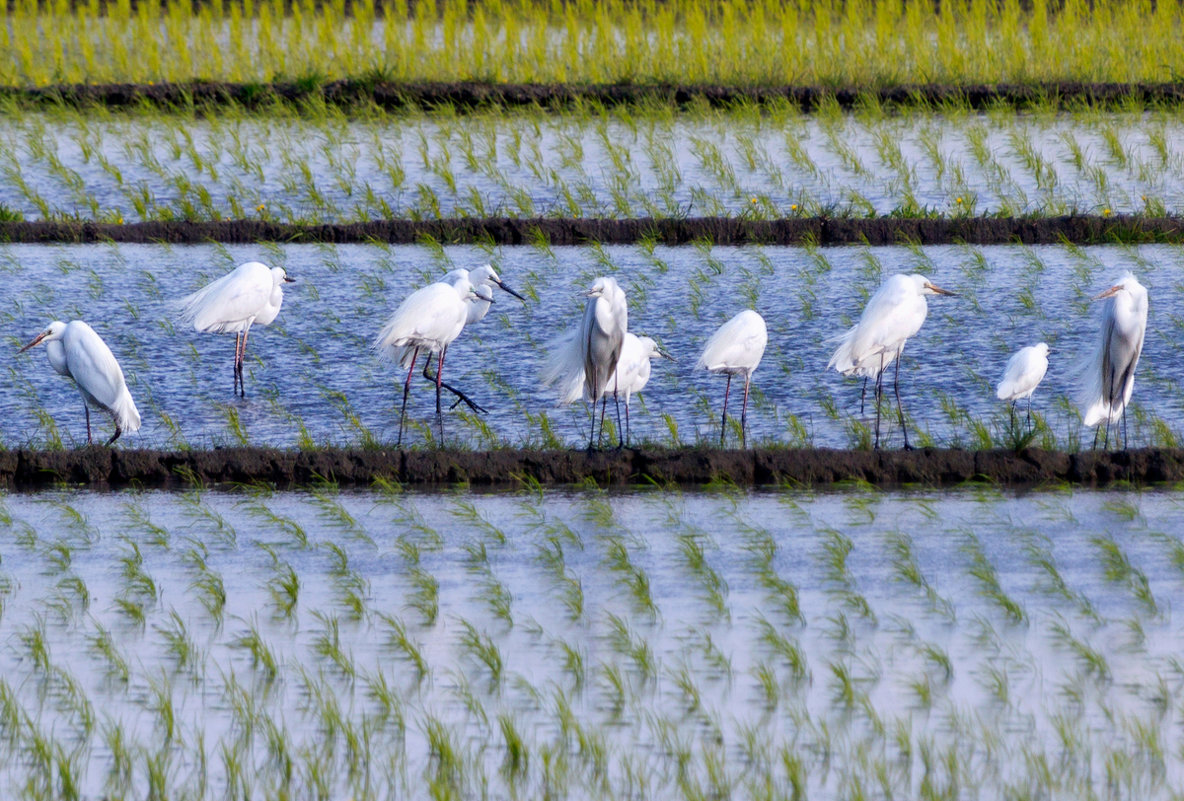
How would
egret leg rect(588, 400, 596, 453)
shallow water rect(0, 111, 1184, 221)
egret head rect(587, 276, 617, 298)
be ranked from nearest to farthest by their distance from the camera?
1. egret leg rect(588, 400, 596, 453)
2. egret head rect(587, 276, 617, 298)
3. shallow water rect(0, 111, 1184, 221)

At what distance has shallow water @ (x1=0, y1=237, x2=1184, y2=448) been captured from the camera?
682 centimetres

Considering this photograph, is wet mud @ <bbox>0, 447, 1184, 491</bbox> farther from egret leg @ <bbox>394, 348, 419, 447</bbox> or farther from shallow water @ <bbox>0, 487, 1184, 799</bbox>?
egret leg @ <bbox>394, 348, 419, 447</bbox>

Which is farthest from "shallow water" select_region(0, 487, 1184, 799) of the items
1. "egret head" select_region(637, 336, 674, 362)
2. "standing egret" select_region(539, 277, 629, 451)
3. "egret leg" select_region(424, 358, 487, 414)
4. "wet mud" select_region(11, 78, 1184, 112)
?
"wet mud" select_region(11, 78, 1184, 112)

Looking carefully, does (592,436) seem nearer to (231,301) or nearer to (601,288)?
(601,288)

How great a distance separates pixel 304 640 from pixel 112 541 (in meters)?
1.26

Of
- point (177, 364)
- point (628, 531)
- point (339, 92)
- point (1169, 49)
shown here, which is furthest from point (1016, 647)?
point (1169, 49)

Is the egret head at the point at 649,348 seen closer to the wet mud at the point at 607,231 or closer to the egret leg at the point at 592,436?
the egret leg at the point at 592,436

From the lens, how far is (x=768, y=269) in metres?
9.37

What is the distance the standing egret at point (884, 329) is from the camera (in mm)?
6637

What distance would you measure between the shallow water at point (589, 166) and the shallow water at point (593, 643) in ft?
15.9

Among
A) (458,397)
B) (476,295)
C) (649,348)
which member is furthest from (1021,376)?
(458,397)

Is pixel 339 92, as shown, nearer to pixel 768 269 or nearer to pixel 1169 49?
pixel 768 269

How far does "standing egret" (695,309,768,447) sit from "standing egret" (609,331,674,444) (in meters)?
0.28

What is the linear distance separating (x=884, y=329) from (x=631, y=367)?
1.01 meters
